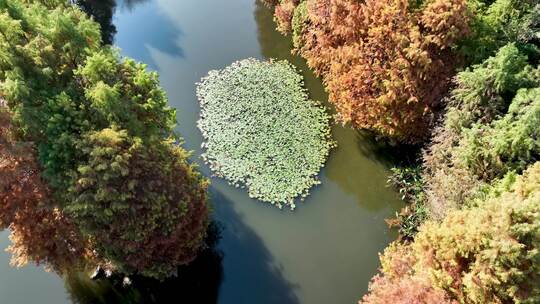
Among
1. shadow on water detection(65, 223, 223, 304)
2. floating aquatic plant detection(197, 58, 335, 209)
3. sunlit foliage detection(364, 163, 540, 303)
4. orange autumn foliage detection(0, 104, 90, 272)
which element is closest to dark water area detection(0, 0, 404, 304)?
shadow on water detection(65, 223, 223, 304)

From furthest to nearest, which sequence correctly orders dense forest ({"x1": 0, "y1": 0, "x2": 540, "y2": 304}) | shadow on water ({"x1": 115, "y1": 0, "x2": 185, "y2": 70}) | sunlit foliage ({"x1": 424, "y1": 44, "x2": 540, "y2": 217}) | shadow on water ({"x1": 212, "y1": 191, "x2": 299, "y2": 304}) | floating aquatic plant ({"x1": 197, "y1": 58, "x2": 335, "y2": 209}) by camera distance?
shadow on water ({"x1": 115, "y1": 0, "x2": 185, "y2": 70})
floating aquatic plant ({"x1": 197, "y1": 58, "x2": 335, "y2": 209})
shadow on water ({"x1": 212, "y1": 191, "x2": 299, "y2": 304})
sunlit foliage ({"x1": 424, "y1": 44, "x2": 540, "y2": 217})
dense forest ({"x1": 0, "y1": 0, "x2": 540, "y2": 304})

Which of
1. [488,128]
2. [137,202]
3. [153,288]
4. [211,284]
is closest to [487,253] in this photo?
[488,128]

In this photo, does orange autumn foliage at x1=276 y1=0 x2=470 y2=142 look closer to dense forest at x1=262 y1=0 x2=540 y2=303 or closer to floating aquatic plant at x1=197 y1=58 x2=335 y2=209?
dense forest at x1=262 y1=0 x2=540 y2=303

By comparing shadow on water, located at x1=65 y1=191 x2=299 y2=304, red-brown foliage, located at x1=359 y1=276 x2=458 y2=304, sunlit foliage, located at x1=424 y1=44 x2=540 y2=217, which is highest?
shadow on water, located at x1=65 y1=191 x2=299 y2=304

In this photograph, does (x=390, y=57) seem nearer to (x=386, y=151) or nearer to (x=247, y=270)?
(x=386, y=151)

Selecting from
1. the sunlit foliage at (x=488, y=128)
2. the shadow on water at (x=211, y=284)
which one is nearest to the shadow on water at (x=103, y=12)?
the shadow on water at (x=211, y=284)
